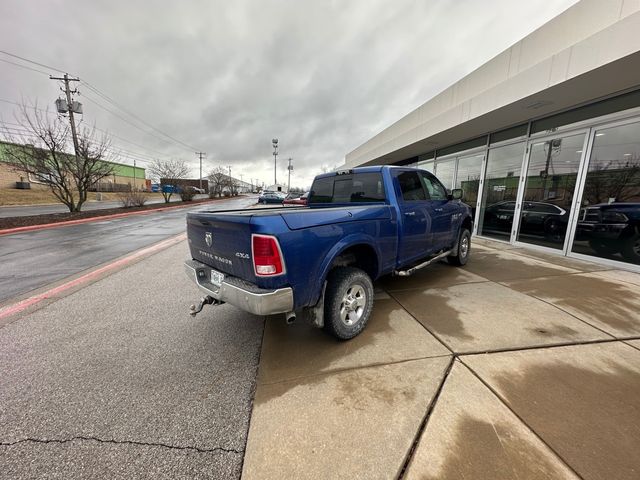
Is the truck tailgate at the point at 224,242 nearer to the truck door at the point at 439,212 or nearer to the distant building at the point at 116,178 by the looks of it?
the truck door at the point at 439,212

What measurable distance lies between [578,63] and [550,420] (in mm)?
5828

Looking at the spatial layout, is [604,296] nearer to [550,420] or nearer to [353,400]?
[550,420]

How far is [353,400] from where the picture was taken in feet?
6.79

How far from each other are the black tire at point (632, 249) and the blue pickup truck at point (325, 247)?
171 inches

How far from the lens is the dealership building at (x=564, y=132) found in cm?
465

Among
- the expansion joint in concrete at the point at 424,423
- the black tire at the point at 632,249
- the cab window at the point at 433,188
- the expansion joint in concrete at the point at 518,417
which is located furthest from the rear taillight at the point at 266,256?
the black tire at the point at 632,249

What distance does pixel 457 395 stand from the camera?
207 centimetres

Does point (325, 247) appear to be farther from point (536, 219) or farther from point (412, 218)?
point (536, 219)

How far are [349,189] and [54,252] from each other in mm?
8227

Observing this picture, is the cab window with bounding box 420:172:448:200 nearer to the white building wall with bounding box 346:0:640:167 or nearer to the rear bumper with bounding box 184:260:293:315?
the white building wall with bounding box 346:0:640:167

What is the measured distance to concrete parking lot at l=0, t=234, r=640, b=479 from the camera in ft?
5.22

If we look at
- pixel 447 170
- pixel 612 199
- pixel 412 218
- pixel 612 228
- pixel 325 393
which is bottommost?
pixel 325 393

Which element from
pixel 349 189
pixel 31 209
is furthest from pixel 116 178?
pixel 349 189

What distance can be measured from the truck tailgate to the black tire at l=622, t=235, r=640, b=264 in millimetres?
7505
